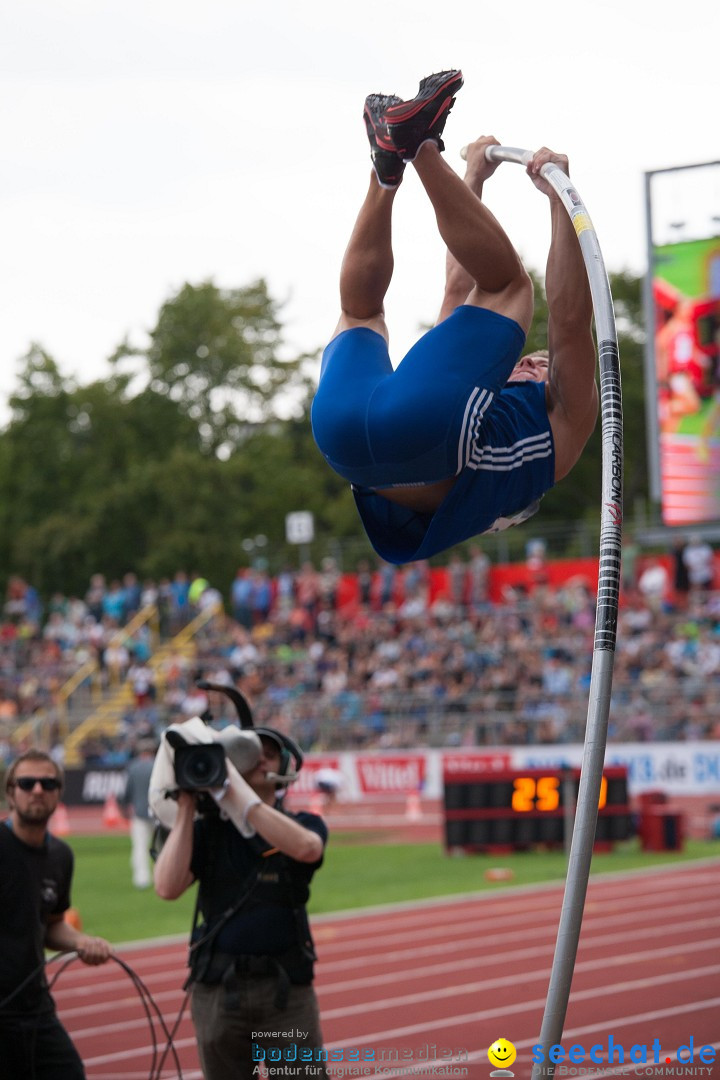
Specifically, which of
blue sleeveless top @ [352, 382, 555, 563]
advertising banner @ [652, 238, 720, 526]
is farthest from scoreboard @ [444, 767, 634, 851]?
blue sleeveless top @ [352, 382, 555, 563]

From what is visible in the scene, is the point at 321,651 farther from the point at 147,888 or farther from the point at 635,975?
the point at 635,975

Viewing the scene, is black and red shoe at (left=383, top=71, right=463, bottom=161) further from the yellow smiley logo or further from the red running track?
the red running track

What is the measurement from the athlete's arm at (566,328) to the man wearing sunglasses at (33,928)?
2.61 metres

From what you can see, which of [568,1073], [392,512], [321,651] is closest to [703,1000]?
[568,1073]

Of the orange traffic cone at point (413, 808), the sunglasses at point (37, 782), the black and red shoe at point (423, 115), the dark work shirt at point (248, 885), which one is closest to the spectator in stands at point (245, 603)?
the orange traffic cone at point (413, 808)

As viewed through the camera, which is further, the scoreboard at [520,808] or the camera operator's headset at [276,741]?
the scoreboard at [520,808]

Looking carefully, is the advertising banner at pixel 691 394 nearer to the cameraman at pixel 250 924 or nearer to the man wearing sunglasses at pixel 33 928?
the man wearing sunglasses at pixel 33 928

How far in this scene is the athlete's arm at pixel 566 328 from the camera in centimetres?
399

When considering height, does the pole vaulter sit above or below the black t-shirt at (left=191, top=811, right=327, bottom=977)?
above

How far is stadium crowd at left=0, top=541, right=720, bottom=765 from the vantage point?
22.1m

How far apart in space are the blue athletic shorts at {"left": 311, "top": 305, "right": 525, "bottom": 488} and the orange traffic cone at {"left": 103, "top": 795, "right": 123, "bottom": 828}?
69.0ft

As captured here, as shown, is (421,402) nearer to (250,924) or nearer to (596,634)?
(596,634)

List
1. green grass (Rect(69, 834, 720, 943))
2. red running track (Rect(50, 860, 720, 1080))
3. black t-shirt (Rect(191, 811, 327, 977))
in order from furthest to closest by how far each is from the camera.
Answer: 1. green grass (Rect(69, 834, 720, 943))
2. red running track (Rect(50, 860, 720, 1080))
3. black t-shirt (Rect(191, 811, 327, 977))

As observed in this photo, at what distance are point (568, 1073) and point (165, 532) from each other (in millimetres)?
36989
